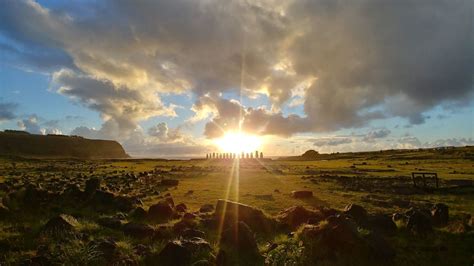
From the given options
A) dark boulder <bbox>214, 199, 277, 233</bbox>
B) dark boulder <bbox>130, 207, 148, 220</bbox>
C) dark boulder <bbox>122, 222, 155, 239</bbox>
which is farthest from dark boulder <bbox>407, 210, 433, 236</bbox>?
dark boulder <bbox>130, 207, 148, 220</bbox>

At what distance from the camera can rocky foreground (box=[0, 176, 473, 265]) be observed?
47.9 ft

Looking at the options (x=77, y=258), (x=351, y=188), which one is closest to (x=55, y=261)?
(x=77, y=258)

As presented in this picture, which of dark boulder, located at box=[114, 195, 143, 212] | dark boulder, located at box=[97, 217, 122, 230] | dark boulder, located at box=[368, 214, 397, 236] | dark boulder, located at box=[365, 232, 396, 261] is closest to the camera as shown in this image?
dark boulder, located at box=[365, 232, 396, 261]

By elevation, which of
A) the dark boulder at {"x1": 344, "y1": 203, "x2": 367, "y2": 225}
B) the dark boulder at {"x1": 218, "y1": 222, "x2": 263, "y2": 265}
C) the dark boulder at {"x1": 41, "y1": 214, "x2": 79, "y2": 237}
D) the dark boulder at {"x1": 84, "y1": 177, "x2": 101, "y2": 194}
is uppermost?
the dark boulder at {"x1": 84, "y1": 177, "x2": 101, "y2": 194}

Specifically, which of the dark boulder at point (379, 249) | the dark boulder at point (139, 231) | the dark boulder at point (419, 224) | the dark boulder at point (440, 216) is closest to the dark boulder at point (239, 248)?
the dark boulder at point (139, 231)

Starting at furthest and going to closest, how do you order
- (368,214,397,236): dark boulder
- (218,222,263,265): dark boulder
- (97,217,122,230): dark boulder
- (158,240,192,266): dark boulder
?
(368,214,397,236): dark boulder, (97,217,122,230): dark boulder, (218,222,263,265): dark boulder, (158,240,192,266): dark boulder

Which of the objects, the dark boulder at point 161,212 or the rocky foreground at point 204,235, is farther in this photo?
the dark boulder at point 161,212

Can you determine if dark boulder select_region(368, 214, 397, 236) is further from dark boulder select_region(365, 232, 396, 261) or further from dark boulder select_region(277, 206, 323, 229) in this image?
dark boulder select_region(365, 232, 396, 261)

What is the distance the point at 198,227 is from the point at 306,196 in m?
19.8

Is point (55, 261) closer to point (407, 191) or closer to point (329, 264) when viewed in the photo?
point (329, 264)

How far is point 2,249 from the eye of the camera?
49.4 feet

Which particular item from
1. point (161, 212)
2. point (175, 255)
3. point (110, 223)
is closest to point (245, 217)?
point (161, 212)

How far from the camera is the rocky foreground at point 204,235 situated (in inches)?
574

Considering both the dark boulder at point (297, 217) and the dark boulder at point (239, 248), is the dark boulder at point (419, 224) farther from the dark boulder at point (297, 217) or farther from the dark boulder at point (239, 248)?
the dark boulder at point (239, 248)
